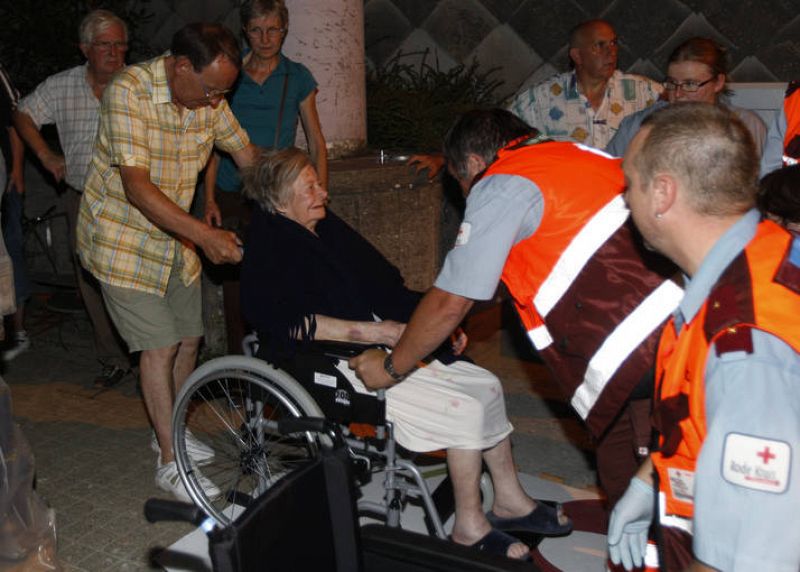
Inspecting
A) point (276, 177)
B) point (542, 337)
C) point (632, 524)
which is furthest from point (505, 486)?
point (276, 177)

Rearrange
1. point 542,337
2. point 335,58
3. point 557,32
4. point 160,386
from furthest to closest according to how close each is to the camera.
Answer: point 557,32, point 335,58, point 160,386, point 542,337

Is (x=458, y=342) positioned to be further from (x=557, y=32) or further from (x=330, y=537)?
(x=557, y=32)

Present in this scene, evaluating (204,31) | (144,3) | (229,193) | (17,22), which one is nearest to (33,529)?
(204,31)

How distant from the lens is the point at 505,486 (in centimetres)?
327

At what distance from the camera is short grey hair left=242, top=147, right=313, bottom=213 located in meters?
3.27

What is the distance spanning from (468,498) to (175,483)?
124cm

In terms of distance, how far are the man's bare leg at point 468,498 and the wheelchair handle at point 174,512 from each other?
148cm

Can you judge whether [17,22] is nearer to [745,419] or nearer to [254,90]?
[254,90]

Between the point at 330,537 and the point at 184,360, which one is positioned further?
the point at 184,360

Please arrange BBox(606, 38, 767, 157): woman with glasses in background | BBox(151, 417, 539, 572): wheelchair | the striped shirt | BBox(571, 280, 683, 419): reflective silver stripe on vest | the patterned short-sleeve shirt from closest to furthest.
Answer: BBox(151, 417, 539, 572): wheelchair → BBox(571, 280, 683, 419): reflective silver stripe on vest → BBox(606, 38, 767, 157): woman with glasses in background → the striped shirt → the patterned short-sleeve shirt

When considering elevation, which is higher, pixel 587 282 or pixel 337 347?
pixel 587 282

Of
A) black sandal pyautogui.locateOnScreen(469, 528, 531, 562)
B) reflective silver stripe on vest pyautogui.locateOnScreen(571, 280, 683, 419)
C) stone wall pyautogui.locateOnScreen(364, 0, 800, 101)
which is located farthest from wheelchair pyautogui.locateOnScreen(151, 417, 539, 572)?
stone wall pyautogui.locateOnScreen(364, 0, 800, 101)

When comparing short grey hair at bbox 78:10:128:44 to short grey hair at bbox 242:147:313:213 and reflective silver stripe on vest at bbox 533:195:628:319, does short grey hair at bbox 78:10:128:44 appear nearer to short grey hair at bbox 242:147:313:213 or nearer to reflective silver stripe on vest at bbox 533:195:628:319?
short grey hair at bbox 242:147:313:213

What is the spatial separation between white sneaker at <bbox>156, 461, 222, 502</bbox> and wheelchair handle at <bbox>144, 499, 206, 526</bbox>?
5.79 ft
